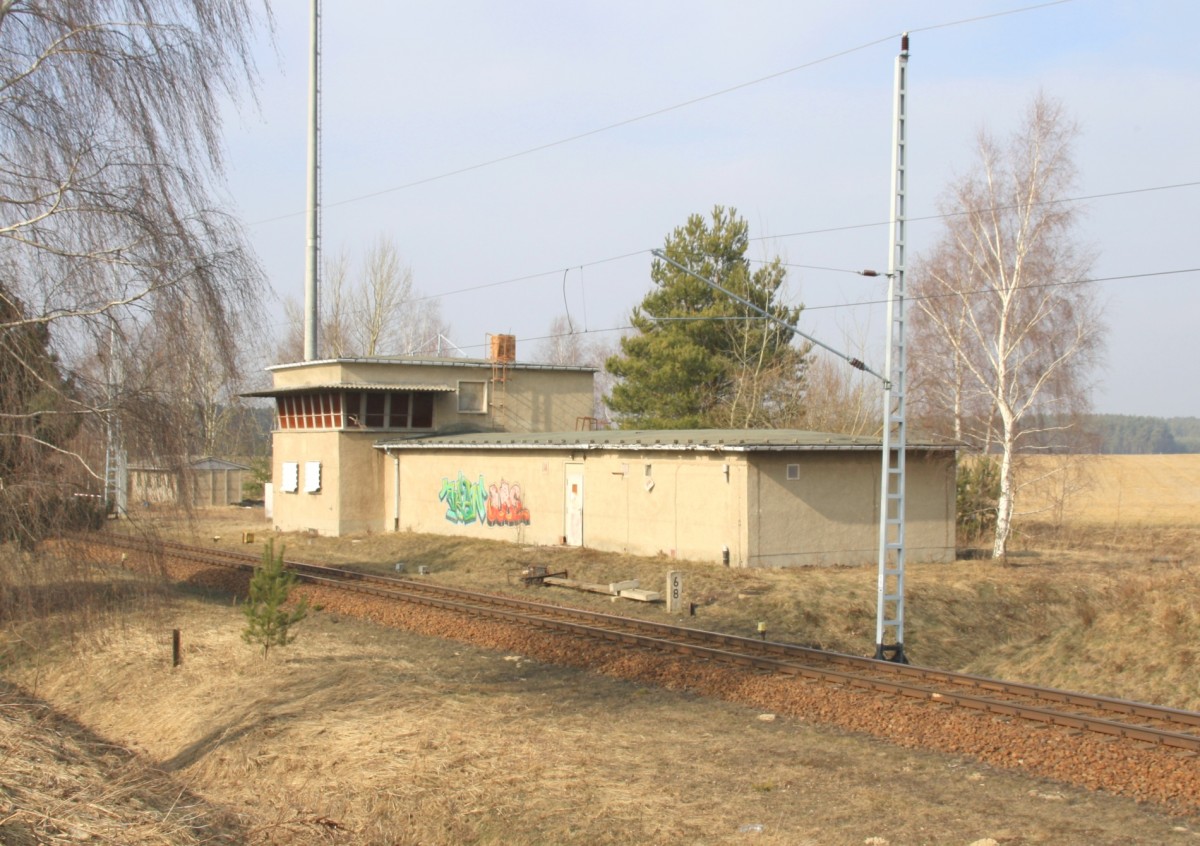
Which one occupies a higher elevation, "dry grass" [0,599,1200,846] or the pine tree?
the pine tree

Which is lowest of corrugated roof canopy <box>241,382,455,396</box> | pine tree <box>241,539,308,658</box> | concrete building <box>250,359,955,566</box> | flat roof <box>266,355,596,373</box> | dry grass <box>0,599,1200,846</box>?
dry grass <box>0,599,1200,846</box>

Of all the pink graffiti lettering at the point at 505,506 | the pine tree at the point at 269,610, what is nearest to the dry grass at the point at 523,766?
the pine tree at the point at 269,610

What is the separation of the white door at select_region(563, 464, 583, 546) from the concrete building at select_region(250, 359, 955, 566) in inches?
1.6

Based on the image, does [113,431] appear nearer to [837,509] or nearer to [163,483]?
[163,483]

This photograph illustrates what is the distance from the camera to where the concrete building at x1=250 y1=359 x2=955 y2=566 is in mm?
22984

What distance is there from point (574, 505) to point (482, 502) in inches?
176

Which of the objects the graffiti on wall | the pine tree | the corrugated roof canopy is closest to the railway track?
the pine tree

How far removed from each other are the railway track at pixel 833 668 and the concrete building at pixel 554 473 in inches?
220

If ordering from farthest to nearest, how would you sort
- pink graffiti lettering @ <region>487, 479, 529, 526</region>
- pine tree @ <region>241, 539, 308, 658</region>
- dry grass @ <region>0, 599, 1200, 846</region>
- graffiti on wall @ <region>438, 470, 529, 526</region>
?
graffiti on wall @ <region>438, 470, 529, 526</region> < pink graffiti lettering @ <region>487, 479, 529, 526</region> < pine tree @ <region>241, 539, 308, 658</region> < dry grass @ <region>0, 599, 1200, 846</region>

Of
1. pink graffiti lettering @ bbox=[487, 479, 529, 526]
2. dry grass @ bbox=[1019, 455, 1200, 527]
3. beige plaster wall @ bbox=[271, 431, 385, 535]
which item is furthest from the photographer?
beige plaster wall @ bbox=[271, 431, 385, 535]

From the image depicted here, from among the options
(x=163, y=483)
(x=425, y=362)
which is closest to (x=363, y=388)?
(x=425, y=362)

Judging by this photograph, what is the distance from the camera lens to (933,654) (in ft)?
56.5

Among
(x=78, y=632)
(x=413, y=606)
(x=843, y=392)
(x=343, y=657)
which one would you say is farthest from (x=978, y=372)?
(x=78, y=632)

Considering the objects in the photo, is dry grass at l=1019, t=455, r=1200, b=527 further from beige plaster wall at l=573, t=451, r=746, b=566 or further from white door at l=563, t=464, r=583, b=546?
white door at l=563, t=464, r=583, b=546
